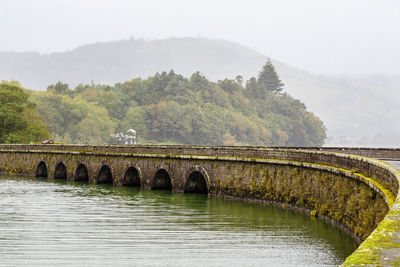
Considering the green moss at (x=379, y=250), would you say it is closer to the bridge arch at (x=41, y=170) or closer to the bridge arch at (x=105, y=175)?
the bridge arch at (x=105, y=175)

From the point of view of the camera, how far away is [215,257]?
702 inches

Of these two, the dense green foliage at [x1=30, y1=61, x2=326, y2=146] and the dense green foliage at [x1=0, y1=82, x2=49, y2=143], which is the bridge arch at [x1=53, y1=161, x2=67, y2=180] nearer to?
the dense green foliage at [x1=0, y1=82, x2=49, y2=143]

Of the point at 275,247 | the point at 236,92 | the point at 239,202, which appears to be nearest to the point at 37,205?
the point at 239,202

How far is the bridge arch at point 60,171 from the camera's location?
53.4m

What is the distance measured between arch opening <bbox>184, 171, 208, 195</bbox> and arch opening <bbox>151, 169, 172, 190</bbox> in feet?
10.9

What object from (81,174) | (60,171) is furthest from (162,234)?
(60,171)

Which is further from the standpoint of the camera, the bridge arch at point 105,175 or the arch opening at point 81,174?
the arch opening at point 81,174

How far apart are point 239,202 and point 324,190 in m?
8.09

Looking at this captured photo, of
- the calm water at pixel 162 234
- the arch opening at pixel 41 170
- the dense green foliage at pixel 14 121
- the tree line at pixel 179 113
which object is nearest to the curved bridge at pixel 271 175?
the arch opening at pixel 41 170

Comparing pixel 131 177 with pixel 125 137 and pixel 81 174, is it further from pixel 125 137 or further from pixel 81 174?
pixel 125 137

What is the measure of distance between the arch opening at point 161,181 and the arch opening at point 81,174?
11.8 meters

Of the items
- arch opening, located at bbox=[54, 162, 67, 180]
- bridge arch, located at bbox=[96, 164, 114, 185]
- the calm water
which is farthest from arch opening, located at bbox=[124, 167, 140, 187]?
arch opening, located at bbox=[54, 162, 67, 180]

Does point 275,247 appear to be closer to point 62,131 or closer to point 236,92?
point 62,131

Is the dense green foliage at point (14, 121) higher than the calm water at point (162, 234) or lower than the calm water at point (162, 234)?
higher
